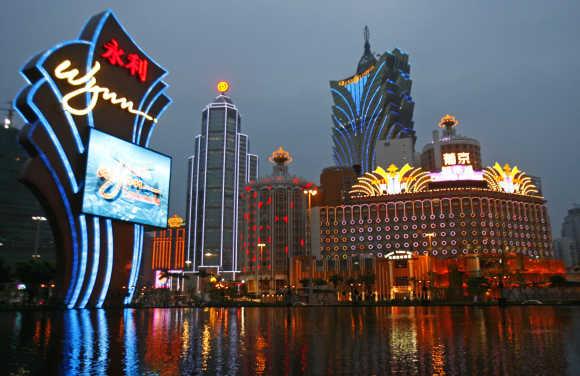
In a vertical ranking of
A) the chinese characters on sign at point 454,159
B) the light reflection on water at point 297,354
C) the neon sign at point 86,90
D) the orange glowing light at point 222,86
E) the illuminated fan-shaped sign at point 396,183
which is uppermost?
the orange glowing light at point 222,86

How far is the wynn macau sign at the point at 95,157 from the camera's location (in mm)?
40656

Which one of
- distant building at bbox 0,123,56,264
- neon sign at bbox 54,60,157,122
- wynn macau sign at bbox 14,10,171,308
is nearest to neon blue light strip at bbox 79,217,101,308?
wynn macau sign at bbox 14,10,171,308

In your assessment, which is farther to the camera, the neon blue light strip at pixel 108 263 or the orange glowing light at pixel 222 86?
the orange glowing light at pixel 222 86

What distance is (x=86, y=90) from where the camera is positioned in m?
44.4

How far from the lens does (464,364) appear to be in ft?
35.2

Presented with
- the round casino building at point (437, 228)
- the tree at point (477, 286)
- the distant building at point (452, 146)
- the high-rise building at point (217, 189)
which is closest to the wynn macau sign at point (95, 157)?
the tree at point (477, 286)

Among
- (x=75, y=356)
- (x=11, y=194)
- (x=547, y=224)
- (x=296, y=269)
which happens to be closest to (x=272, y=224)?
(x=296, y=269)

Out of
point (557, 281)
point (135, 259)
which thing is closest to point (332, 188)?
point (557, 281)

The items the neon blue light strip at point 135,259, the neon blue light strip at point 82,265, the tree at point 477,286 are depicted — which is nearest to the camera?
the neon blue light strip at point 82,265

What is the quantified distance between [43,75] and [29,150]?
21.7ft

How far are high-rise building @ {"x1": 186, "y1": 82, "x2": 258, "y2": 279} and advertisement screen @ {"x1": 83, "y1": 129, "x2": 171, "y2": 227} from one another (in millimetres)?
128607

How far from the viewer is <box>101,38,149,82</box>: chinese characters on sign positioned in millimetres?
47812

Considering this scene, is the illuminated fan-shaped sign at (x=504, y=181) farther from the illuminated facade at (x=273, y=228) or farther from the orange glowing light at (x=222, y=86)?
the orange glowing light at (x=222, y=86)

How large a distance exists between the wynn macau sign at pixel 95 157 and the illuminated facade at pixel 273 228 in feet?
275
